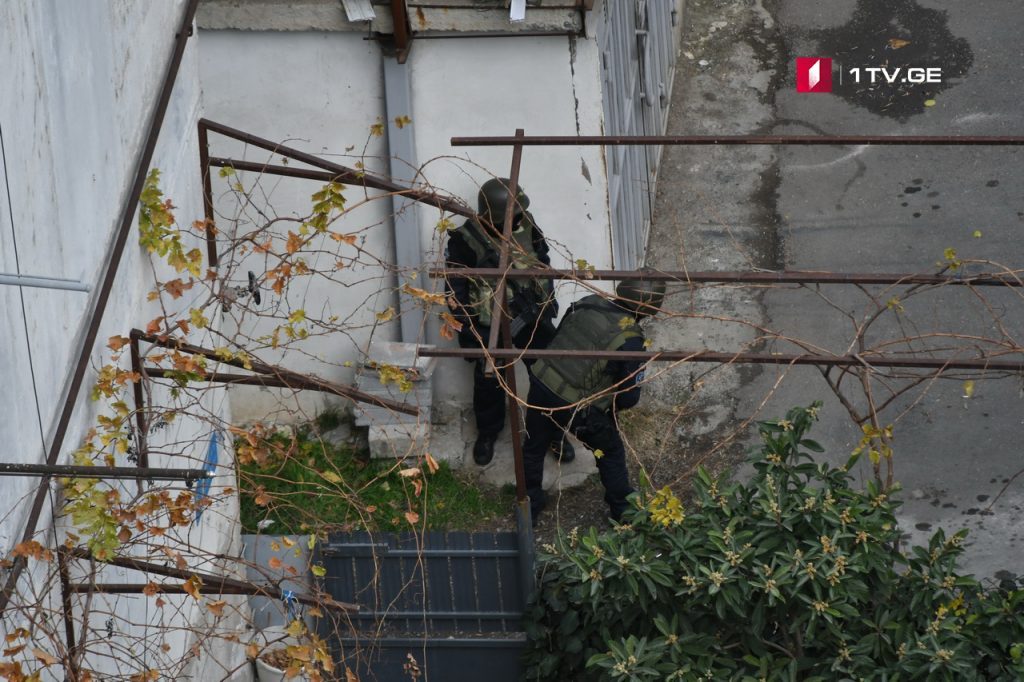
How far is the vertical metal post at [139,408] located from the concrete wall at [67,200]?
7cm

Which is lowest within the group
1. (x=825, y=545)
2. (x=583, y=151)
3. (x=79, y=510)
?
(x=825, y=545)

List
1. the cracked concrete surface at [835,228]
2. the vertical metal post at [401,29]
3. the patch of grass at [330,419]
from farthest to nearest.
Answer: the patch of grass at [330,419]
the cracked concrete surface at [835,228]
the vertical metal post at [401,29]

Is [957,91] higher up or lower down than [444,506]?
higher up

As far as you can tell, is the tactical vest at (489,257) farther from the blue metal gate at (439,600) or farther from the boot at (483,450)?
the blue metal gate at (439,600)

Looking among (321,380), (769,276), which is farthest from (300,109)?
(769,276)

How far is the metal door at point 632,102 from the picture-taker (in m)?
9.14

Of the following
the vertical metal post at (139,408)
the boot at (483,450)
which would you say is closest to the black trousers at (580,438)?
the boot at (483,450)

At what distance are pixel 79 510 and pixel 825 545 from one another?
127 inches

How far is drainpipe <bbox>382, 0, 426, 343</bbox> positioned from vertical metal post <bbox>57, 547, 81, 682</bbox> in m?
3.68

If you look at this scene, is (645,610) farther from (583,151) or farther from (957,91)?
(957,91)

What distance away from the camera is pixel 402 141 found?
8.62 m

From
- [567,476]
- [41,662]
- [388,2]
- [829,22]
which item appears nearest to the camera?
[41,662]

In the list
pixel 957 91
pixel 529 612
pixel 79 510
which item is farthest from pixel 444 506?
pixel 957 91

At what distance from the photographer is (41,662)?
4723 millimetres
